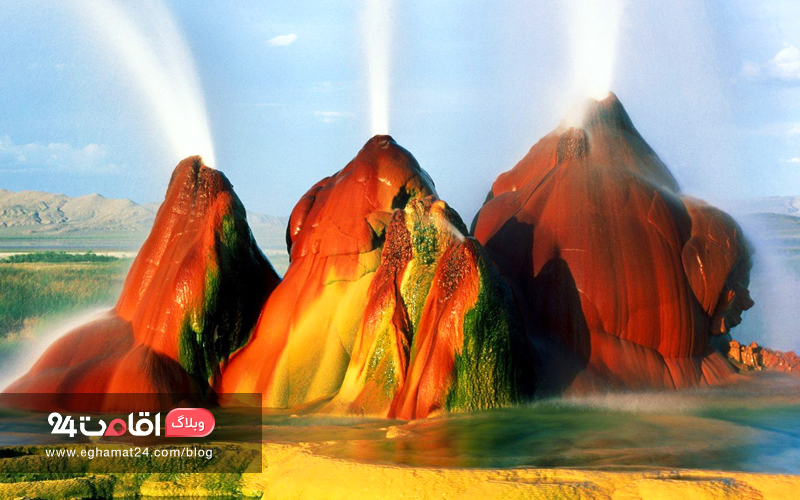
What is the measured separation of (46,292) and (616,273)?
2770 centimetres

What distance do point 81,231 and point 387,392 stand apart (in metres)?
96.0

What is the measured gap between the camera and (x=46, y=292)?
35.1m

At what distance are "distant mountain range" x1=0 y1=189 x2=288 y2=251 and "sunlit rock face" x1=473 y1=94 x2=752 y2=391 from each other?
2916 inches

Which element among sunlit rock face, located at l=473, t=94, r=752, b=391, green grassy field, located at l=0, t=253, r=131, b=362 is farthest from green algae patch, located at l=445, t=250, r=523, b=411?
green grassy field, located at l=0, t=253, r=131, b=362

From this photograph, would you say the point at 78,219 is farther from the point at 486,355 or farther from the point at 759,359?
the point at 486,355

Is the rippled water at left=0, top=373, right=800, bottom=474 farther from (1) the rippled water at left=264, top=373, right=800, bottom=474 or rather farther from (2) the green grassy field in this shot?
(2) the green grassy field

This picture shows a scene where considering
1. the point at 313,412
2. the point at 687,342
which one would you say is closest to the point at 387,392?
the point at 313,412

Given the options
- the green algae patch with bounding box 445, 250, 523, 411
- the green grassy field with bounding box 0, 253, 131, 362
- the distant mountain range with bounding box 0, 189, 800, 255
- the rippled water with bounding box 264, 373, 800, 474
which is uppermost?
the distant mountain range with bounding box 0, 189, 800, 255

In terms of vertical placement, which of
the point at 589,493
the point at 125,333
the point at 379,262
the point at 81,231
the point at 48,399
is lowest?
the point at 589,493

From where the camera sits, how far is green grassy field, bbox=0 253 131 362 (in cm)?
2894

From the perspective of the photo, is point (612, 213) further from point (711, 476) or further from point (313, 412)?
point (711, 476)

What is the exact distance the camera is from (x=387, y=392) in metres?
10.7

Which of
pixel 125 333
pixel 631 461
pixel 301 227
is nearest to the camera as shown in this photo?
pixel 631 461

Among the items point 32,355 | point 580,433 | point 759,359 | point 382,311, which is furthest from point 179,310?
point 759,359
